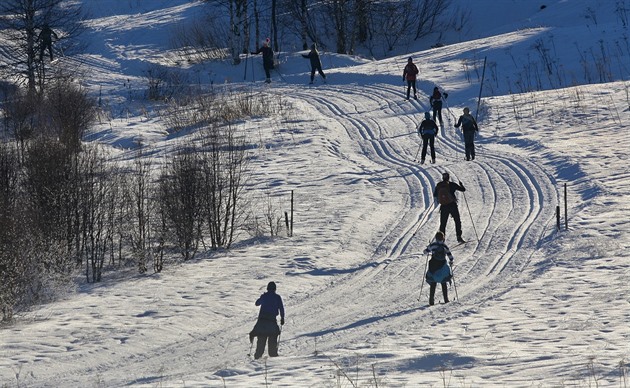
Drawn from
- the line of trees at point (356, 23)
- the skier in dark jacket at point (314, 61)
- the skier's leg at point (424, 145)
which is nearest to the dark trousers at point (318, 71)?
the skier in dark jacket at point (314, 61)

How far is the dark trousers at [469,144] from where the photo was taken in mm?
26369

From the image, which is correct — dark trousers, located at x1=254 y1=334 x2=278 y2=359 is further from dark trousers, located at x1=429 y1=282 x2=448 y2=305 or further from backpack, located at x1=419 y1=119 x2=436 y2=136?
backpack, located at x1=419 y1=119 x2=436 y2=136

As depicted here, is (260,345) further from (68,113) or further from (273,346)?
(68,113)

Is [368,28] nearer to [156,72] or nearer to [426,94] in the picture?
[156,72]

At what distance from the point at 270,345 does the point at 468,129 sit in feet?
43.2

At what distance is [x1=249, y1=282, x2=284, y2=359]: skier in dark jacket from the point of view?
14461mm

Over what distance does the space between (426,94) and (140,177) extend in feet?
53.5

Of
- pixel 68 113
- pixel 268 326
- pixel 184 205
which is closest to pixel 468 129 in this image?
pixel 184 205

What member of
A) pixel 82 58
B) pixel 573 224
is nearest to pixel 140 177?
pixel 573 224

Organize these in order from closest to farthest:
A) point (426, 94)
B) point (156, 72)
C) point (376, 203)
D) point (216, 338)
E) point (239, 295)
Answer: point (216, 338), point (239, 295), point (376, 203), point (426, 94), point (156, 72)

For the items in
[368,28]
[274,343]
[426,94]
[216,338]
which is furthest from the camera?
[368,28]

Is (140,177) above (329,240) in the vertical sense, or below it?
above

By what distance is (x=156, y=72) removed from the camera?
4650 centimetres

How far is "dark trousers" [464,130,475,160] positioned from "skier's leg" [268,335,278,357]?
13244 millimetres
